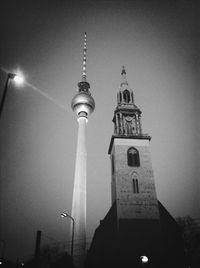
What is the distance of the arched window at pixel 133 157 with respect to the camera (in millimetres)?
36031

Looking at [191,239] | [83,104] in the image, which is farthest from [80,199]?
[83,104]

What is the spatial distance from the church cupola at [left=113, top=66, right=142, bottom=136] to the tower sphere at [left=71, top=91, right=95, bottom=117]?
1990cm

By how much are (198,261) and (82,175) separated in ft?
96.1

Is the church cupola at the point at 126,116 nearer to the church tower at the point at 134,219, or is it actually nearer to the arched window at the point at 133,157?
the church tower at the point at 134,219

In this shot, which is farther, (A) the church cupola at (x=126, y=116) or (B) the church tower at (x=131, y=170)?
(A) the church cupola at (x=126, y=116)

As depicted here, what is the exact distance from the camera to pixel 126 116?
134 ft

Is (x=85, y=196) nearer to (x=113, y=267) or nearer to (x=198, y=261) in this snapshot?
(x=113, y=267)

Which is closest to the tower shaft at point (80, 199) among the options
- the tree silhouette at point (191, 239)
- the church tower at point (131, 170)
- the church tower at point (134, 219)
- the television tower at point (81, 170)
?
the television tower at point (81, 170)

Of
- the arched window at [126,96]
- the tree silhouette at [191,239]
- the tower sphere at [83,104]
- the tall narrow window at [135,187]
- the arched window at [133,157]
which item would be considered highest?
the tower sphere at [83,104]

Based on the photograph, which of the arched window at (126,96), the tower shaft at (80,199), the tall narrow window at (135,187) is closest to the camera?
the tall narrow window at (135,187)

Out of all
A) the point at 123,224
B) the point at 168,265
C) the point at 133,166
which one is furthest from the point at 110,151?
the point at 168,265

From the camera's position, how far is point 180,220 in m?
44.1

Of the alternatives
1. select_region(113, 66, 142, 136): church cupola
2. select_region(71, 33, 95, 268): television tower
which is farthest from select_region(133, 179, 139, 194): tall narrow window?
select_region(71, 33, 95, 268): television tower

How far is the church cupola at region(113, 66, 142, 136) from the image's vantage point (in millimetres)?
39125
